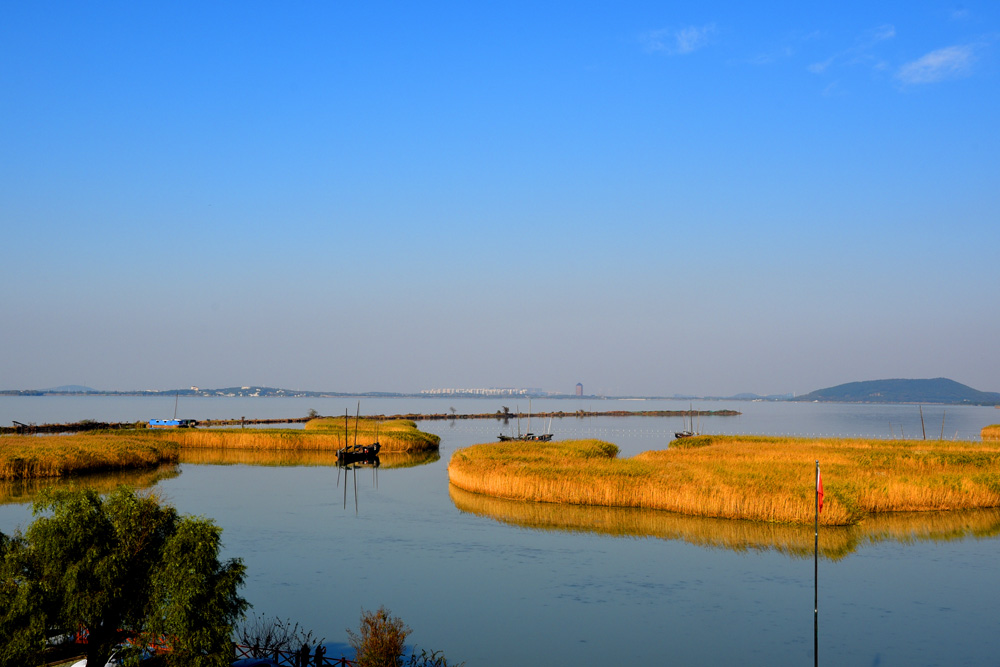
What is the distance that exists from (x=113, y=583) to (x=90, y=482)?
38.1 metres

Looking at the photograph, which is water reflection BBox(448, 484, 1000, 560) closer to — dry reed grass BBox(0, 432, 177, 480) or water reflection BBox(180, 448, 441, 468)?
dry reed grass BBox(0, 432, 177, 480)

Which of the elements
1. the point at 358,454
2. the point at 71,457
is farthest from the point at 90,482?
the point at 358,454

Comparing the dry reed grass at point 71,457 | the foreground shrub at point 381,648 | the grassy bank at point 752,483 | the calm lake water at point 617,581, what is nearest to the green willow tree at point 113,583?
the foreground shrub at point 381,648

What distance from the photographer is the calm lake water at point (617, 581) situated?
21.6 metres

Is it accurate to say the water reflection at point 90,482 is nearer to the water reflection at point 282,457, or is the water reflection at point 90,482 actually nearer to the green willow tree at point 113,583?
the water reflection at point 282,457

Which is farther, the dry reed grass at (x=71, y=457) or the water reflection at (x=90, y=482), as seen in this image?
the dry reed grass at (x=71, y=457)

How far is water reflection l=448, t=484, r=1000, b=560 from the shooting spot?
33125 mm

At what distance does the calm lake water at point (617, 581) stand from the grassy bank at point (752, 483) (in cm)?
121

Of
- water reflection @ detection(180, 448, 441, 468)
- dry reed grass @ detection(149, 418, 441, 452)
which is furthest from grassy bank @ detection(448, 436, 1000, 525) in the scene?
dry reed grass @ detection(149, 418, 441, 452)

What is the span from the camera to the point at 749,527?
3559cm

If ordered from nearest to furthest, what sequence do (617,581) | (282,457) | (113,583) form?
1. (113,583)
2. (617,581)
3. (282,457)

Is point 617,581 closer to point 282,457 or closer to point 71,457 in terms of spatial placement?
point 71,457

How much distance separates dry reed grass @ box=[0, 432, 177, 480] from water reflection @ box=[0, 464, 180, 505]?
89 cm

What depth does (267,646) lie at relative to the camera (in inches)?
714
